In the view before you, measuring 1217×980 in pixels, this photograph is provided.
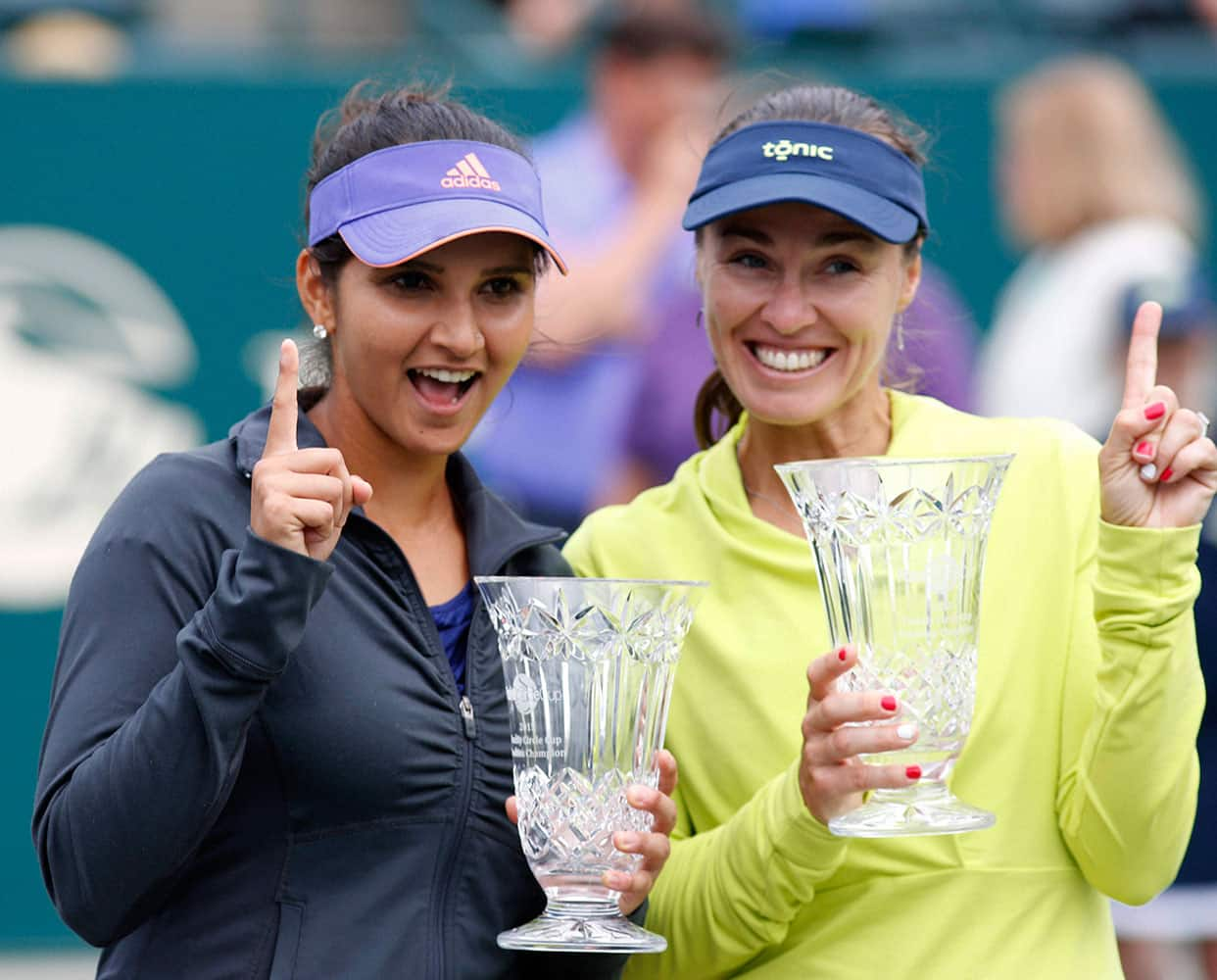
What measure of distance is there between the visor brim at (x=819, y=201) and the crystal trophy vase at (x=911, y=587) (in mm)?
458

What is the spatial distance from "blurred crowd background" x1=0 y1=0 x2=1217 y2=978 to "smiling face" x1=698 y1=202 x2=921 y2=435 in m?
2.56

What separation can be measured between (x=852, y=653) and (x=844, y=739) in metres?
0.10

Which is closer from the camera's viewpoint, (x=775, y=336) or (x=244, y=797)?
(x=244, y=797)

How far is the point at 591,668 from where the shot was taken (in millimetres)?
2246

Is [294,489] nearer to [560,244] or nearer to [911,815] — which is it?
[911,815]

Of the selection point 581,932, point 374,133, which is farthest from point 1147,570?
point 374,133

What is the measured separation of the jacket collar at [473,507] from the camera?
237 centimetres

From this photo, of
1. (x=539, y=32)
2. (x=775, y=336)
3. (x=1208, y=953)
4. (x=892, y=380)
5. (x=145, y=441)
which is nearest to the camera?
(x=775, y=336)

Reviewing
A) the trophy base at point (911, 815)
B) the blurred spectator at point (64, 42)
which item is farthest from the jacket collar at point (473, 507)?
the blurred spectator at point (64, 42)

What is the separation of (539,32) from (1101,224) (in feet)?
8.27

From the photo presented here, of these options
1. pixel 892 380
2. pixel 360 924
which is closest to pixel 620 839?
pixel 360 924

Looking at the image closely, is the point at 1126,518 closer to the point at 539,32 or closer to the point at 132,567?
the point at 132,567

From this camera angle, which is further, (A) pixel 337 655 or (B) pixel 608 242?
(B) pixel 608 242

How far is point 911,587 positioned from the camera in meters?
2.25
